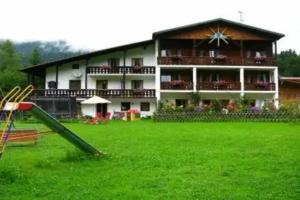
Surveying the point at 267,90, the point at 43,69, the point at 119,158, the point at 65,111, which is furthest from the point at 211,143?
the point at 43,69

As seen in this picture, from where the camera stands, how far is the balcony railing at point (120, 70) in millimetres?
37625

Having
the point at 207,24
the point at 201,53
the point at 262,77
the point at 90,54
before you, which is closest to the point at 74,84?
the point at 90,54

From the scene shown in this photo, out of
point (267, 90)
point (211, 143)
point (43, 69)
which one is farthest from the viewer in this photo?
point (43, 69)

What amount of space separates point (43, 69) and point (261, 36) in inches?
722

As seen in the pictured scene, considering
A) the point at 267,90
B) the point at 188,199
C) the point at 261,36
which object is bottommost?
the point at 188,199

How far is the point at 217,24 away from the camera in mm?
37875

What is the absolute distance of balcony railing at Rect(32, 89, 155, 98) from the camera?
36.8 metres

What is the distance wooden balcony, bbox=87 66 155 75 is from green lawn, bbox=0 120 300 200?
25392 mm

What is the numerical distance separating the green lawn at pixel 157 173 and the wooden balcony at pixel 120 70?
25392mm

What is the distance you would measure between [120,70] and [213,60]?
24.5 ft

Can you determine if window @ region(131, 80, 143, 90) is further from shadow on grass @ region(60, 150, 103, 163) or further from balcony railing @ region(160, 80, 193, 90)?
shadow on grass @ region(60, 150, 103, 163)

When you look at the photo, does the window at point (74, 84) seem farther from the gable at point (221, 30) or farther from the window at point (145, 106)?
the gable at point (221, 30)

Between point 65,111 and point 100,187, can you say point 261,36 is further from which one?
point 100,187

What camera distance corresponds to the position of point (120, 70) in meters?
37.7
